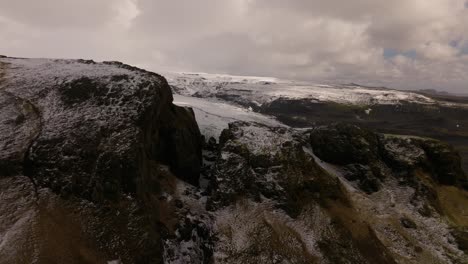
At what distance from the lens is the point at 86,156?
2047 cm

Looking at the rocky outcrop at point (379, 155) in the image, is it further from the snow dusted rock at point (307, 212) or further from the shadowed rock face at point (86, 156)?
the shadowed rock face at point (86, 156)

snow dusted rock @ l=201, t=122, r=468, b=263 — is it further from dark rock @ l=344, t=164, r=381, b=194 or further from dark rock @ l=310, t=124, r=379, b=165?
dark rock @ l=310, t=124, r=379, b=165

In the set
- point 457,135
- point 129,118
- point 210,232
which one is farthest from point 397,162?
point 457,135

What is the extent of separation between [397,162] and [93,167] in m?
26.0

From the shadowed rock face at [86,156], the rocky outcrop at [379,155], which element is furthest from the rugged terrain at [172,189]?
the rocky outcrop at [379,155]

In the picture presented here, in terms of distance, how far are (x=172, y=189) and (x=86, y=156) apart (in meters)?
6.52

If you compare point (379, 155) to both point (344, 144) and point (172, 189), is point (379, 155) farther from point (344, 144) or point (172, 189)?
point (172, 189)

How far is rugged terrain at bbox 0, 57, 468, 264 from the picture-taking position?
18.6 meters

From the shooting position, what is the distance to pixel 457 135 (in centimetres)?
13962

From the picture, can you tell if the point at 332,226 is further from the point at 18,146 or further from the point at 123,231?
the point at 18,146

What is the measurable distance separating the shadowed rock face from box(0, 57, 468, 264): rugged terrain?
7cm

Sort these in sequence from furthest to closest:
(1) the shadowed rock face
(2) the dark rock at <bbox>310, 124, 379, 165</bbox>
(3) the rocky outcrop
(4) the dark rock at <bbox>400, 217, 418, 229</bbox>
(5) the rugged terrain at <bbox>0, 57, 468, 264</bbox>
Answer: (2) the dark rock at <bbox>310, 124, 379, 165</bbox> < (3) the rocky outcrop < (4) the dark rock at <bbox>400, 217, 418, 229</bbox> < (5) the rugged terrain at <bbox>0, 57, 468, 264</bbox> < (1) the shadowed rock face

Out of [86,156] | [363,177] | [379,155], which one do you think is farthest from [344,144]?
[86,156]

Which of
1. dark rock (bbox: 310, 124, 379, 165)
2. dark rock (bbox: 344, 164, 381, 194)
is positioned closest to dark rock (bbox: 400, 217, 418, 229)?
dark rock (bbox: 344, 164, 381, 194)
